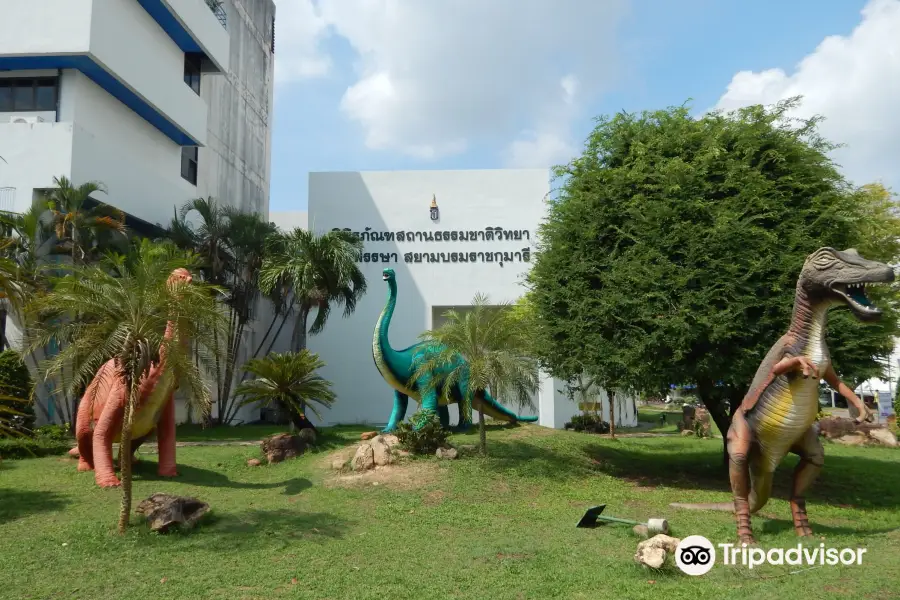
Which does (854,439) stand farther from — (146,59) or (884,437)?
(146,59)

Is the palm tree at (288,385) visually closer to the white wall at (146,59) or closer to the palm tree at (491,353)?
the palm tree at (491,353)

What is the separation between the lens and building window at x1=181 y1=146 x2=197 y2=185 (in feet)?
78.2

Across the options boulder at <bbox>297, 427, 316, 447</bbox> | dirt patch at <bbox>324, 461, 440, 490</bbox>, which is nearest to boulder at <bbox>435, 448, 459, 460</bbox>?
dirt patch at <bbox>324, 461, 440, 490</bbox>

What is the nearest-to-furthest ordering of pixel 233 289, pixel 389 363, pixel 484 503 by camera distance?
pixel 484 503
pixel 389 363
pixel 233 289

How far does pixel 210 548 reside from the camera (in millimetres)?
7289

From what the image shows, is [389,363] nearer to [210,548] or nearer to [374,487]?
[374,487]

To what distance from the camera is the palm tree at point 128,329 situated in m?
7.65

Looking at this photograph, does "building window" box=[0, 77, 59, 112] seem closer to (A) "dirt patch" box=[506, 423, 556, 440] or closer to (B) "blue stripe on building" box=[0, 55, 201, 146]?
(B) "blue stripe on building" box=[0, 55, 201, 146]

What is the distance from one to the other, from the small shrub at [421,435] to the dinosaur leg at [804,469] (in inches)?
270

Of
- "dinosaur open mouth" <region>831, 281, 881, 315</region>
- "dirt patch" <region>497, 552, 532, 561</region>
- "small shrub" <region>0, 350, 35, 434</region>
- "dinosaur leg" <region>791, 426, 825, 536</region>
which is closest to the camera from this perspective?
"dinosaur open mouth" <region>831, 281, 881, 315</region>

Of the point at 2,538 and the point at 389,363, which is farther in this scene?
the point at 389,363

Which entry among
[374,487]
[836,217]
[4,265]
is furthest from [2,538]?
[836,217]

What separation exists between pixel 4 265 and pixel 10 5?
1285cm

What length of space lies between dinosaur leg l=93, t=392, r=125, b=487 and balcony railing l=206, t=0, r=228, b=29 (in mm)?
19558
